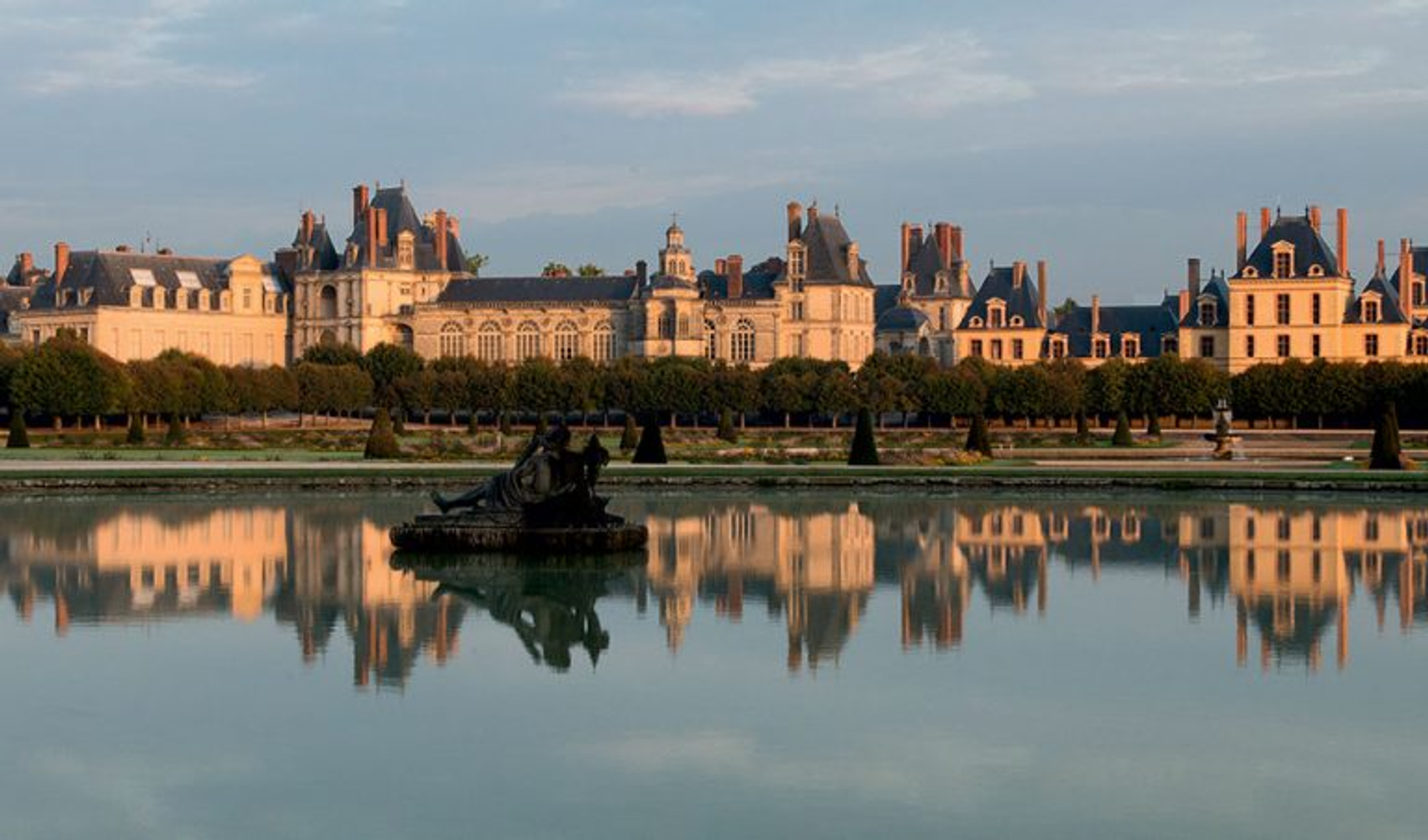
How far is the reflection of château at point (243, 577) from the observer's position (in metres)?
14.6

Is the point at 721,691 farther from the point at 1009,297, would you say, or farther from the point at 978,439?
the point at 1009,297

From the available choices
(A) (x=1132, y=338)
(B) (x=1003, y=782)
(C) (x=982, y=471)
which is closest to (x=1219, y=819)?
(B) (x=1003, y=782)

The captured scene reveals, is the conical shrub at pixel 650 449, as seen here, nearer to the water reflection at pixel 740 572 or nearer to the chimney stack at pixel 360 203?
the water reflection at pixel 740 572

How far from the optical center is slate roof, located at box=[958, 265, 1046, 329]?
7388 centimetres

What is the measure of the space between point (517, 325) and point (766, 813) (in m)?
71.5

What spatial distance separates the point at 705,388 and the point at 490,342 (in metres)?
17.4

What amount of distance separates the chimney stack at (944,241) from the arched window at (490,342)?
1803 centimetres

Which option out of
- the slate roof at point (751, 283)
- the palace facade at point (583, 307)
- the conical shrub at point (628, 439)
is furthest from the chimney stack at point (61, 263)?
the conical shrub at point (628, 439)

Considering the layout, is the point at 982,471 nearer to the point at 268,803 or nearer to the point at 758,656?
the point at 758,656

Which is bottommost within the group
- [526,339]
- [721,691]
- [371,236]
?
[721,691]

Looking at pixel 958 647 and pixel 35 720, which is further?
pixel 958 647

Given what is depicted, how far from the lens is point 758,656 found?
1362cm

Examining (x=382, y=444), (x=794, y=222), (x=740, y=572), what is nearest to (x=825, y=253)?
(x=794, y=222)

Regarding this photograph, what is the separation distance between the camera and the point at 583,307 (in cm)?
8006
